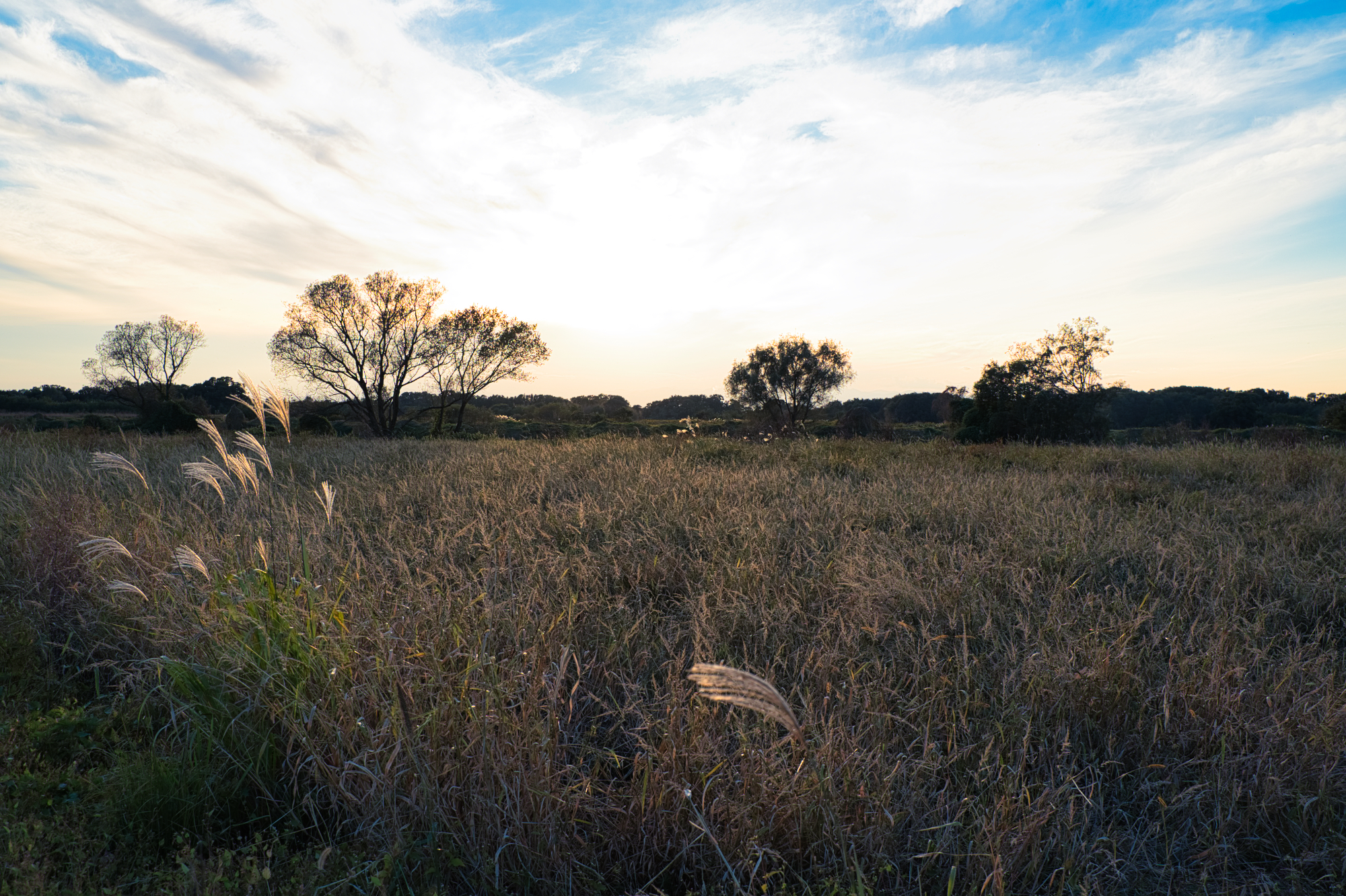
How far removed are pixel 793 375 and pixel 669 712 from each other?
3536cm

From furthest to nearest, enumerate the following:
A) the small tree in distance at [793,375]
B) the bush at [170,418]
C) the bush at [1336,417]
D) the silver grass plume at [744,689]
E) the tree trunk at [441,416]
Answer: the small tree in distance at [793,375], the tree trunk at [441,416], the bush at [170,418], the bush at [1336,417], the silver grass plume at [744,689]

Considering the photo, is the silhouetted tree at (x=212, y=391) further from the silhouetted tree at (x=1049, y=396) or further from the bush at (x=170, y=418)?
the silhouetted tree at (x=1049, y=396)

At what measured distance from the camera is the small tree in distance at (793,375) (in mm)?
36438

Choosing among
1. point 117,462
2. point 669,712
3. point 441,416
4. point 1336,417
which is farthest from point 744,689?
point 441,416

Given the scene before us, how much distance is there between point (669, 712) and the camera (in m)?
2.34

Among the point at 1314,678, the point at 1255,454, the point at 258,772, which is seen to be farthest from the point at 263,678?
the point at 1255,454

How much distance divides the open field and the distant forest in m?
21.3

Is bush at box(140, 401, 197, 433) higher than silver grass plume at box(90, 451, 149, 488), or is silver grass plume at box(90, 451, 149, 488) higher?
bush at box(140, 401, 197, 433)

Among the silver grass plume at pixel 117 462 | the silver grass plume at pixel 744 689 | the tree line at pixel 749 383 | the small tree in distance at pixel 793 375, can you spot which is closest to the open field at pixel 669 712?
the silver grass plume at pixel 117 462

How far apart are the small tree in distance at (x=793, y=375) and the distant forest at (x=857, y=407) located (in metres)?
Result: 1.69

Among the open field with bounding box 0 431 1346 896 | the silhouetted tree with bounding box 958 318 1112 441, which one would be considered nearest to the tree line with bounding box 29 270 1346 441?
the silhouetted tree with bounding box 958 318 1112 441

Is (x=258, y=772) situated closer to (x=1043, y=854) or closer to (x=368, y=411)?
(x=1043, y=854)

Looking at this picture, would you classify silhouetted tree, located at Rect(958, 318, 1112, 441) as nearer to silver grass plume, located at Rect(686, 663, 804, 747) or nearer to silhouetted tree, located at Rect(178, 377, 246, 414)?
silver grass plume, located at Rect(686, 663, 804, 747)

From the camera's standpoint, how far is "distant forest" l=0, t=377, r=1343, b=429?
31.7m
